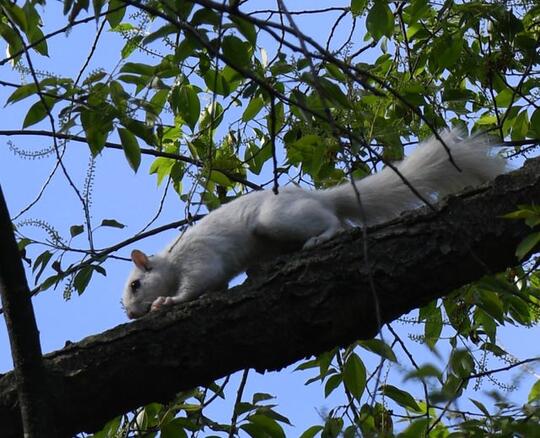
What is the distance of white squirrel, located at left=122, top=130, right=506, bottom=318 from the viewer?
414 cm

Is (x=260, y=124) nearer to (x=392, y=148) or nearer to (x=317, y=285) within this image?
(x=392, y=148)

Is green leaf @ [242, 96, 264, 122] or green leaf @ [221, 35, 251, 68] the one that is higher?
green leaf @ [242, 96, 264, 122]

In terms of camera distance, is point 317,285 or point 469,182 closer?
point 317,285

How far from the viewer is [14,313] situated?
9.29 feet

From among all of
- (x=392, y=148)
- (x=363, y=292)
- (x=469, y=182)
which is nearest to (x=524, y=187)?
(x=363, y=292)

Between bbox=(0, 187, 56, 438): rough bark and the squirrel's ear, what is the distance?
6.25 feet

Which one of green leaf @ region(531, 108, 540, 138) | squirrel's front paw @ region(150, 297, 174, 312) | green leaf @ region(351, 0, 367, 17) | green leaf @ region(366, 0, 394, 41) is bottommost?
squirrel's front paw @ region(150, 297, 174, 312)

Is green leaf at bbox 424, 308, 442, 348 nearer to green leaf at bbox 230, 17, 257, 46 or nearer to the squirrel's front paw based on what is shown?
the squirrel's front paw

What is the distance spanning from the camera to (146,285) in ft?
15.5

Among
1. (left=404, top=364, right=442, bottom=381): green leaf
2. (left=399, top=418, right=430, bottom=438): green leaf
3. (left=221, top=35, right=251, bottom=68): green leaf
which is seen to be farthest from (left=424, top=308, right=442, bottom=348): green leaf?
(left=404, top=364, right=442, bottom=381): green leaf

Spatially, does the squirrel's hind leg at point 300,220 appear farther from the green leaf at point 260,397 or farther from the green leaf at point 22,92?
the green leaf at point 22,92

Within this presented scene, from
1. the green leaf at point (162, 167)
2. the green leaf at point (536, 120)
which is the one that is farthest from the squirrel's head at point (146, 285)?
the green leaf at point (536, 120)

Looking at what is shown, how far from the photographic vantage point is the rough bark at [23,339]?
279 centimetres

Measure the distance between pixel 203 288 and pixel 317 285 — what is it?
152 centimetres
